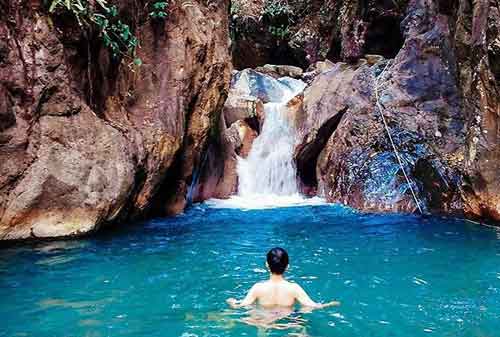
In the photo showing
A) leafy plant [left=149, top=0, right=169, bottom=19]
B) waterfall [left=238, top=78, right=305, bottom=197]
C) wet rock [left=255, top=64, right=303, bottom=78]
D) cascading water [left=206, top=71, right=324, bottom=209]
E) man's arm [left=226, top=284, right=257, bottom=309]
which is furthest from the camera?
wet rock [left=255, top=64, right=303, bottom=78]

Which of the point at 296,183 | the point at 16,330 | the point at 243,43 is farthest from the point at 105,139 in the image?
the point at 243,43

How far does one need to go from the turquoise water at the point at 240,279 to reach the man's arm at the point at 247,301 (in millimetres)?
114

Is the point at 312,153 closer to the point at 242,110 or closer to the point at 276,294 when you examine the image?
the point at 242,110

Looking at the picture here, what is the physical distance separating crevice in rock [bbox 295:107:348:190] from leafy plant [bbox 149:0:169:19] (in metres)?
5.67

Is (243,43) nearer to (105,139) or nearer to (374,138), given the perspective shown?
(374,138)

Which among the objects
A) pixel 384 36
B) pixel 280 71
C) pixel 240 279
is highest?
pixel 384 36

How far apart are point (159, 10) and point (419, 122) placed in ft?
21.8

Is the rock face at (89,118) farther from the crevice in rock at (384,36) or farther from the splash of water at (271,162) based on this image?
the crevice in rock at (384,36)

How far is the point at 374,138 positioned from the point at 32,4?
8.41m

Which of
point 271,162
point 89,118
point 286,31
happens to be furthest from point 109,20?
point 286,31

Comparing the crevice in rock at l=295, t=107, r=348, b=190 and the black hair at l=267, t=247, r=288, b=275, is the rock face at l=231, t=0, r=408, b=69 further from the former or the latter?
the black hair at l=267, t=247, r=288, b=275

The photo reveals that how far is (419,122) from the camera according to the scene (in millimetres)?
12844

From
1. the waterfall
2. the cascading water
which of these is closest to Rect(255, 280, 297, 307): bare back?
the cascading water

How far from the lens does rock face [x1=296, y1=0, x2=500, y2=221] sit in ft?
32.3
